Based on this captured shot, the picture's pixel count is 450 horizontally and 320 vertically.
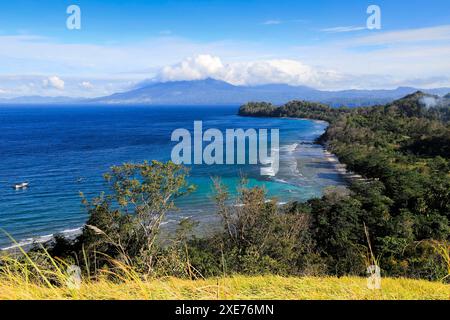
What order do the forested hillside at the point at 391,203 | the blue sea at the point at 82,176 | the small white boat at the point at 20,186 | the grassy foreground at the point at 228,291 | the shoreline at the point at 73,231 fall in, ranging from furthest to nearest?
the small white boat at the point at 20,186 < the blue sea at the point at 82,176 < the shoreline at the point at 73,231 < the forested hillside at the point at 391,203 < the grassy foreground at the point at 228,291

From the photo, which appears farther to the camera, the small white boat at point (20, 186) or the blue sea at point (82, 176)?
the small white boat at point (20, 186)

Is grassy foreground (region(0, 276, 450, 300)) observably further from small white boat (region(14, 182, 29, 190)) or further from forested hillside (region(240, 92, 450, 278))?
small white boat (region(14, 182, 29, 190))

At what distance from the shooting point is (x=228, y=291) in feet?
12.8

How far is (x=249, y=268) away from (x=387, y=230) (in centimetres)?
1256

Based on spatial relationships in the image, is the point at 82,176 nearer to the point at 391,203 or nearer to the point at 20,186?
the point at 20,186

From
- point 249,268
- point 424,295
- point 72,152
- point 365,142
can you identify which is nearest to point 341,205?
point 249,268

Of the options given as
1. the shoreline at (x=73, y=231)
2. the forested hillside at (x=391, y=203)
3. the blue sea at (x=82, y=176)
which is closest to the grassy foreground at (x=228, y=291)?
the forested hillside at (x=391, y=203)

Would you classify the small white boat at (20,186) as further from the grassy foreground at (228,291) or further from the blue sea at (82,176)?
the grassy foreground at (228,291)

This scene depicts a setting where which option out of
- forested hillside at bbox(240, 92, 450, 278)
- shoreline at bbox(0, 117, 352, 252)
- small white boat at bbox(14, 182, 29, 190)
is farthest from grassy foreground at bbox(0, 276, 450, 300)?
small white boat at bbox(14, 182, 29, 190)

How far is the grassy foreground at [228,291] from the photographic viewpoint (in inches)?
139

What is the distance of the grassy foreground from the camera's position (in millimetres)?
3527
